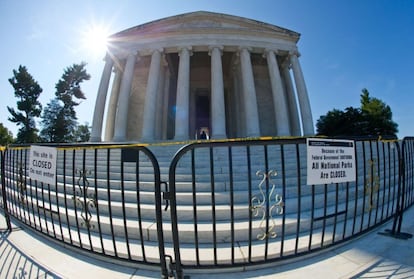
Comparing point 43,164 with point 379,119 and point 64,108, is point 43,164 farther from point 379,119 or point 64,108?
point 379,119

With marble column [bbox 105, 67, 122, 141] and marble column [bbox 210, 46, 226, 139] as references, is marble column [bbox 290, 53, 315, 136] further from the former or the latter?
marble column [bbox 105, 67, 122, 141]

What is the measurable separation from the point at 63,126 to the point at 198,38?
28.1m

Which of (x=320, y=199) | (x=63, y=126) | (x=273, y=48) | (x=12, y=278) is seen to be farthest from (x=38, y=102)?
(x=320, y=199)

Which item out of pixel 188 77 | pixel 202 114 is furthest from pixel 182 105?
pixel 202 114

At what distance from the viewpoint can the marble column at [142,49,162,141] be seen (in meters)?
13.5

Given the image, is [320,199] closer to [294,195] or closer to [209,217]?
[294,195]

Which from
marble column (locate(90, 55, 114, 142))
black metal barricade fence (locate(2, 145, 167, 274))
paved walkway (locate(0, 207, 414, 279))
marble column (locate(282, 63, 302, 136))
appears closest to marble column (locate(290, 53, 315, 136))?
marble column (locate(282, 63, 302, 136))

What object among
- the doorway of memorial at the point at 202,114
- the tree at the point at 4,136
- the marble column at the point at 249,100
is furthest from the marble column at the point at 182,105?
the tree at the point at 4,136

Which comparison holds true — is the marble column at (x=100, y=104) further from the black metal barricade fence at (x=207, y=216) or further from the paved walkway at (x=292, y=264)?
the paved walkway at (x=292, y=264)

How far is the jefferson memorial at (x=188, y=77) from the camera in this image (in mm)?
13695

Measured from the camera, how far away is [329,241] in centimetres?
254

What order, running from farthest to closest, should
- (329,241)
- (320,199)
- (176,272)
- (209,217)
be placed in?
(320,199) < (209,217) < (329,241) < (176,272)

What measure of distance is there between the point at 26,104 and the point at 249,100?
35.8 m

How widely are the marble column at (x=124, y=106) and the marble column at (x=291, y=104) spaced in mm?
14357
